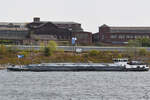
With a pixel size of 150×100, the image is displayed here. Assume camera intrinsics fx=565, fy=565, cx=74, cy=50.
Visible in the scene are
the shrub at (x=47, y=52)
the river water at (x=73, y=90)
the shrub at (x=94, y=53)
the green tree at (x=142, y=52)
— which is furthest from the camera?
the green tree at (x=142, y=52)

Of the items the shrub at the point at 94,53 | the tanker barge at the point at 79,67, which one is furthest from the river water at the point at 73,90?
the shrub at the point at 94,53

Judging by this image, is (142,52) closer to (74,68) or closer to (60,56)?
(60,56)

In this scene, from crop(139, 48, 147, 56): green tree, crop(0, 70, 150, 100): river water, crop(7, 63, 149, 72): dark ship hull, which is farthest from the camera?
crop(139, 48, 147, 56): green tree

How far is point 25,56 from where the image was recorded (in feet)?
497

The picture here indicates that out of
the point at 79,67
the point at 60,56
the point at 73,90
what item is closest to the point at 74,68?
the point at 79,67

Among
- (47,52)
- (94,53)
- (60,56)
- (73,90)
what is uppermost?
(73,90)

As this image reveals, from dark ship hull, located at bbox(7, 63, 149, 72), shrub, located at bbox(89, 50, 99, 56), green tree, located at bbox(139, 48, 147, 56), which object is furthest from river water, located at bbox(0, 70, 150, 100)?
green tree, located at bbox(139, 48, 147, 56)

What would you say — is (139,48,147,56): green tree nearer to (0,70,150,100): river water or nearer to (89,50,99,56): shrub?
(89,50,99,56): shrub

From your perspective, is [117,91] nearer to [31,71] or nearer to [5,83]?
[5,83]

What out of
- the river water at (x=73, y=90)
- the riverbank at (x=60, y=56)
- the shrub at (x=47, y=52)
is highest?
the river water at (x=73, y=90)

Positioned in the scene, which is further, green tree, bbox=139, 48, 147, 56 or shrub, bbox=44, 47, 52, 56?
green tree, bbox=139, 48, 147, 56

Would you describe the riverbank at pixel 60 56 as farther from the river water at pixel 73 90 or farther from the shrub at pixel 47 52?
the river water at pixel 73 90

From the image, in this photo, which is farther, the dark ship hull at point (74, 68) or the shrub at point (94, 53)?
the shrub at point (94, 53)

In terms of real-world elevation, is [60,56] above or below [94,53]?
below
